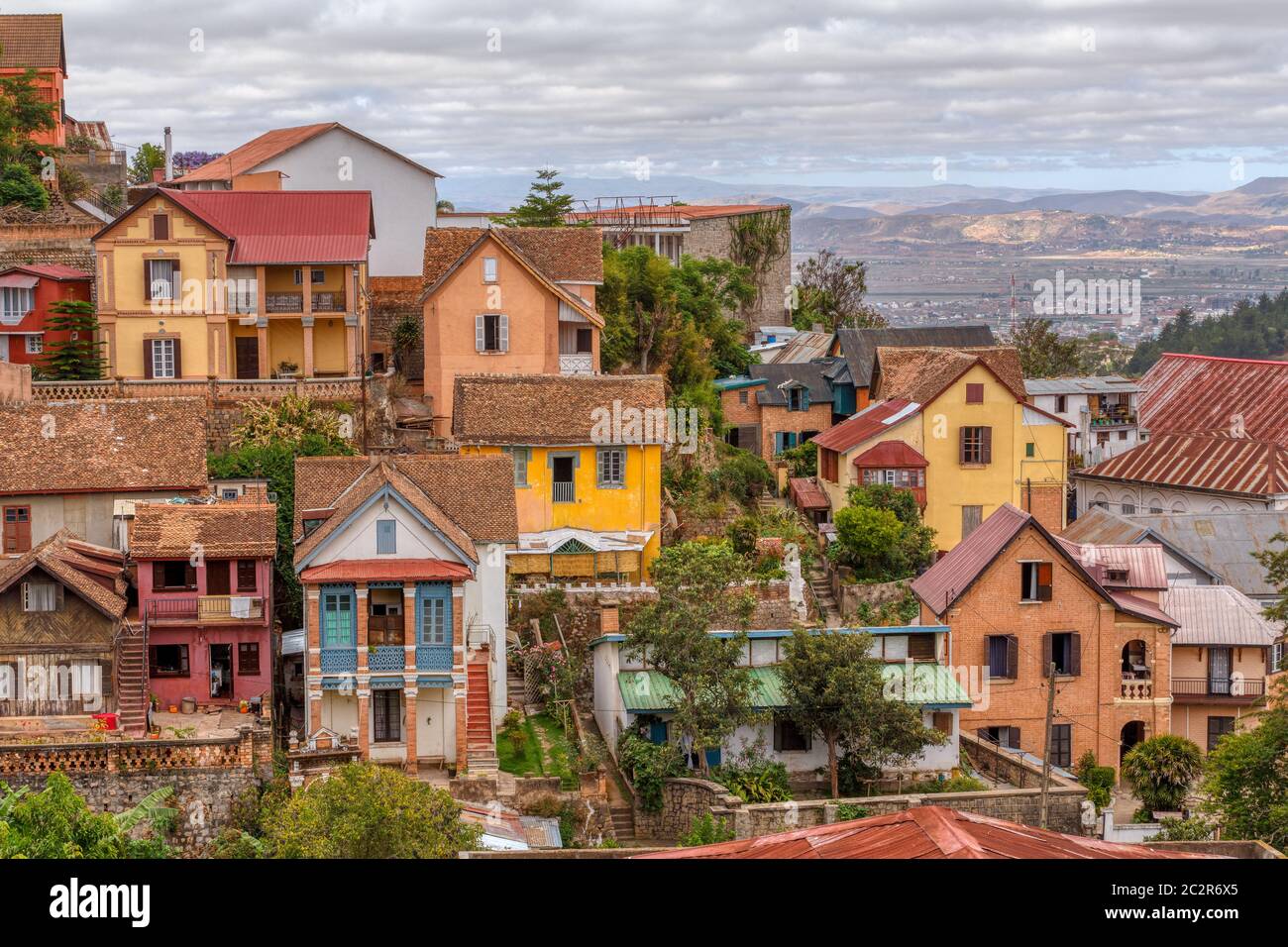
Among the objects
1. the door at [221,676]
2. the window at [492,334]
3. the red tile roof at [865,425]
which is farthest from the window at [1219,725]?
the door at [221,676]

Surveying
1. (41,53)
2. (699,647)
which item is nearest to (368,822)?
(699,647)

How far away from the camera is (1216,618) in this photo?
3875 centimetres

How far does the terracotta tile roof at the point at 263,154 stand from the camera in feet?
182

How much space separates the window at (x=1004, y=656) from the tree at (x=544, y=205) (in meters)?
25.7

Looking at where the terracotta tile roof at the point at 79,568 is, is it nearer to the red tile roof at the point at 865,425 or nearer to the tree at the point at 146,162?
the red tile roof at the point at 865,425

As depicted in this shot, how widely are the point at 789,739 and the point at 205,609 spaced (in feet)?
39.4

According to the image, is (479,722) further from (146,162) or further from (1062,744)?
(146,162)
